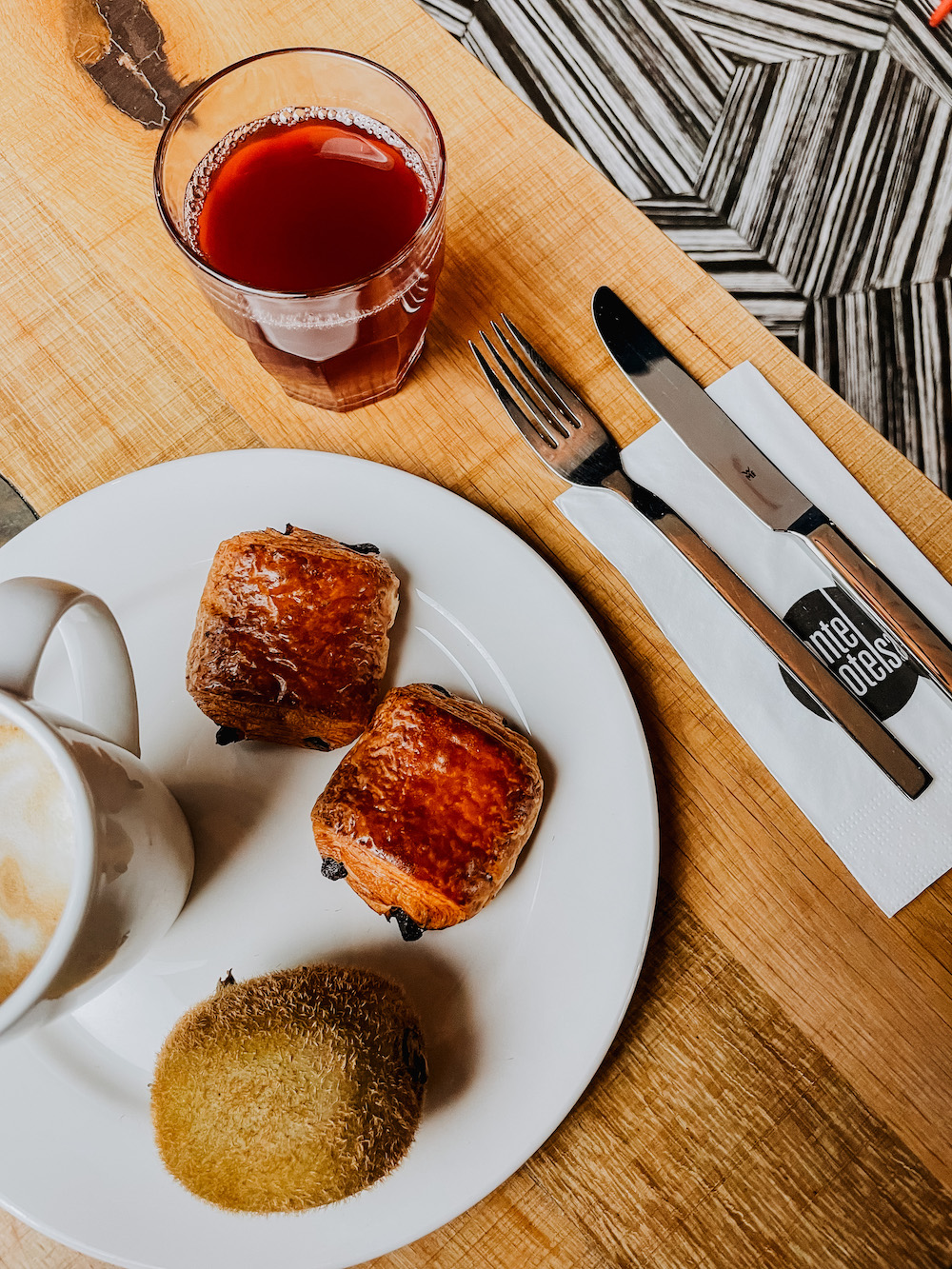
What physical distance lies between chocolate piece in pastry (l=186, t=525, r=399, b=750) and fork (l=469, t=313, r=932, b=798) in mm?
233

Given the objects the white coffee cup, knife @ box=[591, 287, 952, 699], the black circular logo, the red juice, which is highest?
the red juice

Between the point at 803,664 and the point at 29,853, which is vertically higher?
the point at 29,853

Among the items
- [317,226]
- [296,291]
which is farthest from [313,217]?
[296,291]

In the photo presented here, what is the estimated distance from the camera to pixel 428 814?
72 centimetres

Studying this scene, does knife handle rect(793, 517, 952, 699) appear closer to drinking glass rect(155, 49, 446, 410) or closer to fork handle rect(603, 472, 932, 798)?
fork handle rect(603, 472, 932, 798)

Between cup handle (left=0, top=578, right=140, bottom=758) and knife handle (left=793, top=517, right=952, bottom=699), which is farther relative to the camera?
knife handle (left=793, top=517, right=952, bottom=699)

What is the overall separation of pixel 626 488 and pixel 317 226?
1.21ft

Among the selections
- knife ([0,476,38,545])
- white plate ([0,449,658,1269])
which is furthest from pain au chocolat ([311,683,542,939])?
knife ([0,476,38,545])

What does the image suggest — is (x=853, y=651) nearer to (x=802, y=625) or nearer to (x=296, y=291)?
(x=802, y=625)

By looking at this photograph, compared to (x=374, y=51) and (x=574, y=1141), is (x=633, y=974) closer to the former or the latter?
(x=574, y=1141)

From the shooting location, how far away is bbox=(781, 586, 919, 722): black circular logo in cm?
81

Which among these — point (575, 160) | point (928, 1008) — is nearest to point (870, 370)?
point (575, 160)

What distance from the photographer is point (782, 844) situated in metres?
0.81

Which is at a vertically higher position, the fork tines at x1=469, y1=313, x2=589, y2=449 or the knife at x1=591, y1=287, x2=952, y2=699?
the fork tines at x1=469, y1=313, x2=589, y2=449
